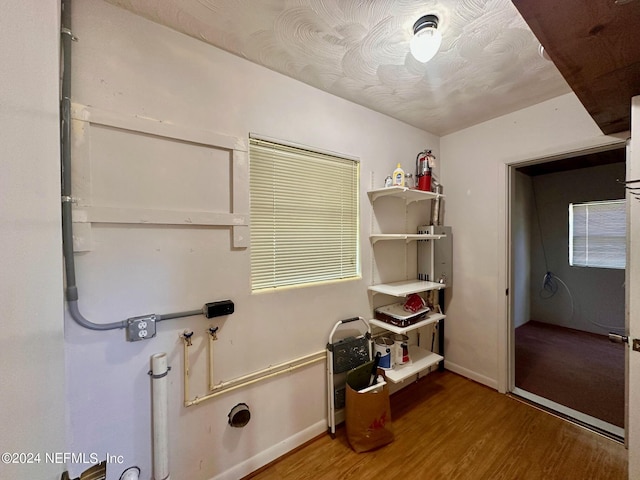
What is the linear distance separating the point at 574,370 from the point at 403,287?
241 centimetres

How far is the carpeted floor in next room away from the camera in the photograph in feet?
7.14

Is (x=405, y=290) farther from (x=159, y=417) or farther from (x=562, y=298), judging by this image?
(x=562, y=298)

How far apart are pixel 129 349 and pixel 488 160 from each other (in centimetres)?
315

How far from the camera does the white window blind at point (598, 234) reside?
139 inches

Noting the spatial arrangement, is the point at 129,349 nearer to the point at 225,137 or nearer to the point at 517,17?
the point at 225,137

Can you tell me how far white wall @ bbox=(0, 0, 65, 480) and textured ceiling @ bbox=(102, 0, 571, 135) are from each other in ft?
2.98

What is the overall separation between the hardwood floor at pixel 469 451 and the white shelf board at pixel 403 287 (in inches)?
40.5

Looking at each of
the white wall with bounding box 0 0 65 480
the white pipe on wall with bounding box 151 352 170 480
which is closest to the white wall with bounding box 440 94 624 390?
the white pipe on wall with bounding box 151 352 170 480

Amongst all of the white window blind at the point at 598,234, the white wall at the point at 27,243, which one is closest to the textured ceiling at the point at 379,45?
the white wall at the point at 27,243

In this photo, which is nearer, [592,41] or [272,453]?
[592,41]

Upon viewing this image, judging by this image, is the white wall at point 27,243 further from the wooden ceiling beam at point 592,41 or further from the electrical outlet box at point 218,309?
the wooden ceiling beam at point 592,41

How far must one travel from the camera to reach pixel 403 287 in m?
2.16

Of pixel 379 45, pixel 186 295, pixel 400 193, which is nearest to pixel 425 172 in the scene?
pixel 400 193

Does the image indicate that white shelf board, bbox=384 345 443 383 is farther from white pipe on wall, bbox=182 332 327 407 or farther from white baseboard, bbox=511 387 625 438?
white baseboard, bbox=511 387 625 438
